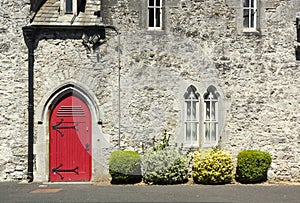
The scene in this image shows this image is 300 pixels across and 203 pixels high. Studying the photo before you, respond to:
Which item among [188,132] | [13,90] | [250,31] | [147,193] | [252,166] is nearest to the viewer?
[147,193]

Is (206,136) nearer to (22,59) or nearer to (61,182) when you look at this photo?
(61,182)

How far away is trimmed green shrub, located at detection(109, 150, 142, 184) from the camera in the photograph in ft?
37.0


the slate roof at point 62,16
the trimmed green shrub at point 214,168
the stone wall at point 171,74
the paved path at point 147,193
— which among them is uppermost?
the slate roof at point 62,16

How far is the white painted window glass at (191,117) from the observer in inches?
470

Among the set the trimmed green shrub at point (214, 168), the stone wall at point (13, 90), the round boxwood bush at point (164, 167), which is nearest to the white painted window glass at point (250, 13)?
the trimmed green shrub at point (214, 168)

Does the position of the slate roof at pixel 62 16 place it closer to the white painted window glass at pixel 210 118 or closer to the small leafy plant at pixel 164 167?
the white painted window glass at pixel 210 118

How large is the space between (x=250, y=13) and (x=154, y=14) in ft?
8.62

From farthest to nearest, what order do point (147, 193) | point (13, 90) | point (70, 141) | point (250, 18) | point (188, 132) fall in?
point (250, 18)
point (188, 132)
point (70, 141)
point (13, 90)
point (147, 193)

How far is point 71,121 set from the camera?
12.0 metres

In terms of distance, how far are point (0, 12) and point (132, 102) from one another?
4148 mm

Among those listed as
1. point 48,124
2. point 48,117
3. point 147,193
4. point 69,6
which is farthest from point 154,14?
point 147,193

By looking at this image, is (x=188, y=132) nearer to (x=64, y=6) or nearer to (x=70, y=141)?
(x=70, y=141)

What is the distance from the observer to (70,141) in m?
12.0

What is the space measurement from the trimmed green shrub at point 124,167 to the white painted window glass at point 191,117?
152cm
